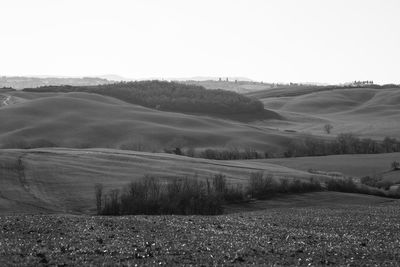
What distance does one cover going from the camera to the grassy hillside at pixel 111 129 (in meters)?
121

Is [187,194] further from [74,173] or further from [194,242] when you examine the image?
[194,242]

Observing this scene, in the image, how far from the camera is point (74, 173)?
61531mm

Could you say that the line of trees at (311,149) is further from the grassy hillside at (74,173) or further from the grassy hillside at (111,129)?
the grassy hillside at (74,173)

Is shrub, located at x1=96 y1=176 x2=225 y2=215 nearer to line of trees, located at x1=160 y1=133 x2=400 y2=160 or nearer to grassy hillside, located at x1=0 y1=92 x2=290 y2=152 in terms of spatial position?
line of trees, located at x1=160 y1=133 x2=400 y2=160

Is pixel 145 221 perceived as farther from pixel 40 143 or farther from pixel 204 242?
pixel 40 143

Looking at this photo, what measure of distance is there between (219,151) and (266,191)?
47.5m

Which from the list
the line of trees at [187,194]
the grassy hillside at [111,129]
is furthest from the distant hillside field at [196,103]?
the line of trees at [187,194]

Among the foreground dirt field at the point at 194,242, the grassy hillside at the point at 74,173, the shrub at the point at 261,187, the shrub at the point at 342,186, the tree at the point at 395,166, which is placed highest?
the foreground dirt field at the point at 194,242

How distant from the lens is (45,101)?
6289 inches

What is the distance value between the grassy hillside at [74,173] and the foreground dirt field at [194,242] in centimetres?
1748

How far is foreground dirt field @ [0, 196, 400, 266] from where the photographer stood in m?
22.2

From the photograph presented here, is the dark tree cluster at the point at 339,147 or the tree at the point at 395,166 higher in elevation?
the tree at the point at 395,166

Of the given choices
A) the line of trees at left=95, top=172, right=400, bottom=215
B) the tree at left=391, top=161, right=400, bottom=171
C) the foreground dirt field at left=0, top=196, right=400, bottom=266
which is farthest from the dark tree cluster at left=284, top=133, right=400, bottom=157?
the foreground dirt field at left=0, top=196, right=400, bottom=266

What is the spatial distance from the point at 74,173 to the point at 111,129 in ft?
234
